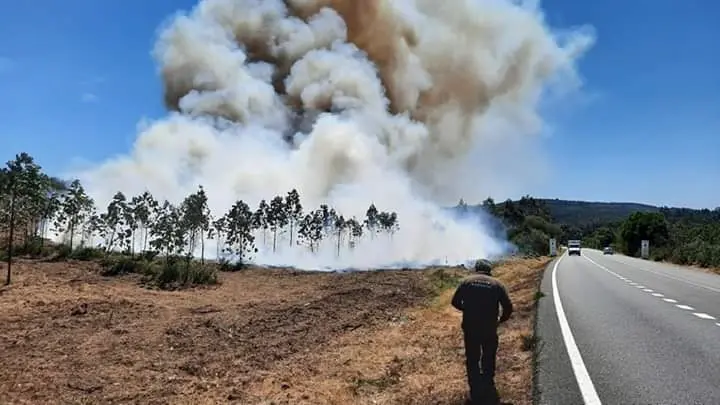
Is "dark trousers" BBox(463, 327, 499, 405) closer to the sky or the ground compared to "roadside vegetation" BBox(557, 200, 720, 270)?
closer to the ground

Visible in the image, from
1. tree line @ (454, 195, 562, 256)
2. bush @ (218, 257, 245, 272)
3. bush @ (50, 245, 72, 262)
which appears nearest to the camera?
bush @ (50, 245, 72, 262)

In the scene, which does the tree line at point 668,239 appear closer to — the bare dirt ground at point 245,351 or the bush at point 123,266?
the bare dirt ground at point 245,351

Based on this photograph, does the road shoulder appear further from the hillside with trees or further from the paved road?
the hillside with trees

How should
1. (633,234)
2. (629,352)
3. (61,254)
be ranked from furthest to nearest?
(633,234), (61,254), (629,352)

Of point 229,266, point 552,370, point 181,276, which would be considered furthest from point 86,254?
point 552,370

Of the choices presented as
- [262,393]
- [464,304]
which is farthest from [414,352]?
[464,304]

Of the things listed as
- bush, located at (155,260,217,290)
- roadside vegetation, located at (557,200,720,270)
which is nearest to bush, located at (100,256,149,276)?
bush, located at (155,260,217,290)

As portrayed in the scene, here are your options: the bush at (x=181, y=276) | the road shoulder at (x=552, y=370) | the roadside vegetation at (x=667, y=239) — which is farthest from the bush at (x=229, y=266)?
the road shoulder at (x=552, y=370)

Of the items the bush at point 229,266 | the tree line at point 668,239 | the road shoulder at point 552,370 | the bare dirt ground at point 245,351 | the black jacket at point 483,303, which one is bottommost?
the bare dirt ground at point 245,351

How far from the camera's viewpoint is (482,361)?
704 cm

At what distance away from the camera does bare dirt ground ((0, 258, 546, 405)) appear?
9797mm

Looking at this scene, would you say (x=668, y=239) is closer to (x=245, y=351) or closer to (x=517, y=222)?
(x=517, y=222)

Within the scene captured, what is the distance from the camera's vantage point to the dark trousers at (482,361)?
22.6 feet

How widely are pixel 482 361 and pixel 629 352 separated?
3021 mm
